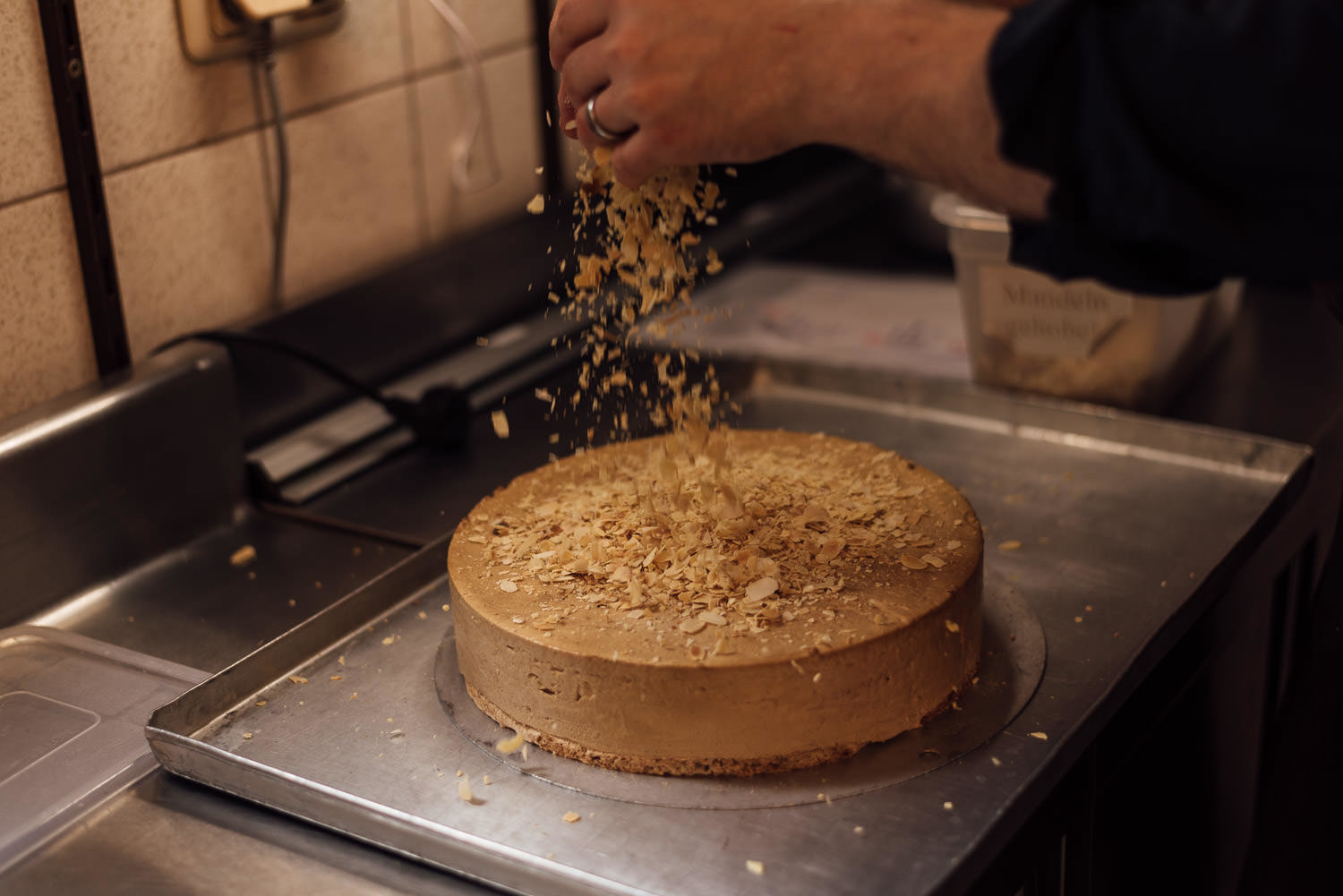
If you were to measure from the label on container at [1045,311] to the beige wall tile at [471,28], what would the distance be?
0.58 metres

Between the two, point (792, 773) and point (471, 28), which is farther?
point (471, 28)

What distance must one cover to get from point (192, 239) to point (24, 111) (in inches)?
7.3

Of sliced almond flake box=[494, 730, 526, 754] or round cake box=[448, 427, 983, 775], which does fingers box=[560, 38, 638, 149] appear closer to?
round cake box=[448, 427, 983, 775]

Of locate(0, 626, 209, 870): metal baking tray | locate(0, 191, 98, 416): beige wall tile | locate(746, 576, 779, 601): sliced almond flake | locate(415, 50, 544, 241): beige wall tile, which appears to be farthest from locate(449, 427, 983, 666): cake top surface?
locate(415, 50, 544, 241): beige wall tile

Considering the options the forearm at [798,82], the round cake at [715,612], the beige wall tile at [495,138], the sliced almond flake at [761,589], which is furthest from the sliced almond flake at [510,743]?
the beige wall tile at [495,138]

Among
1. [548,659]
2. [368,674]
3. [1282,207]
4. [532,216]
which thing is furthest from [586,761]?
[532,216]

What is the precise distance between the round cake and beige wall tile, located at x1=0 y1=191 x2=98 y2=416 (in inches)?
14.4

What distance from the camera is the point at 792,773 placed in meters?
0.75

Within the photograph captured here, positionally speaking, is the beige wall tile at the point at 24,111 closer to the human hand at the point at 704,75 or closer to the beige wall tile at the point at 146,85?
the beige wall tile at the point at 146,85

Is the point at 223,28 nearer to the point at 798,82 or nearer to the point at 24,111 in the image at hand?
the point at 24,111

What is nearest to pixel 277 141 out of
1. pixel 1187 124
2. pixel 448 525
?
pixel 448 525

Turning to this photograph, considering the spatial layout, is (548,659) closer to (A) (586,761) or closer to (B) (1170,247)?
(A) (586,761)

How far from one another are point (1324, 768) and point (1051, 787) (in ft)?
0.94

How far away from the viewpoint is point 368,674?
863 millimetres
